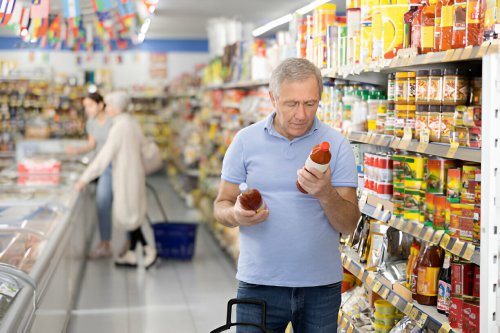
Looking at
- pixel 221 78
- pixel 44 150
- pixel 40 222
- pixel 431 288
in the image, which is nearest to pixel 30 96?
pixel 44 150

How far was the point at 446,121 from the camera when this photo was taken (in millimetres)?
2887

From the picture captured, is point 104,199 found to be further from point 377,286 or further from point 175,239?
point 377,286

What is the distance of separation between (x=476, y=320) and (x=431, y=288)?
48 cm

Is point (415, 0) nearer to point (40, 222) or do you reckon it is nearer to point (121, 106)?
point (40, 222)

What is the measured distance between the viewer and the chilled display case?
328 cm

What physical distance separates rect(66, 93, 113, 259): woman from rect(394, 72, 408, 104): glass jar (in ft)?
16.8

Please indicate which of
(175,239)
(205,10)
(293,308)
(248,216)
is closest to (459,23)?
(248,216)

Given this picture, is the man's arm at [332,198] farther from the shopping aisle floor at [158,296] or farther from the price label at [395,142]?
the shopping aisle floor at [158,296]

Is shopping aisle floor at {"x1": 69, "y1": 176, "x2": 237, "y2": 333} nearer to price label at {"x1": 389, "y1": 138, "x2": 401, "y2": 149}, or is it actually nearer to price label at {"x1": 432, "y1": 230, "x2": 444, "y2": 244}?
price label at {"x1": 389, "y1": 138, "x2": 401, "y2": 149}

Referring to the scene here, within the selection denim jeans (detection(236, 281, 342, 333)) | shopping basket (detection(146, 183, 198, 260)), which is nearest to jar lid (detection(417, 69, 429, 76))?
denim jeans (detection(236, 281, 342, 333))

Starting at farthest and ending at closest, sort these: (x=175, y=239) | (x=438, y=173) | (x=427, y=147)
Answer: (x=175, y=239) → (x=438, y=173) → (x=427, y=147)

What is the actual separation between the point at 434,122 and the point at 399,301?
0.88 meters

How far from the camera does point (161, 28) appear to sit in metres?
16.4

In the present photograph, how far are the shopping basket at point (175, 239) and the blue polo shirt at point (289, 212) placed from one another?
5198 mm
